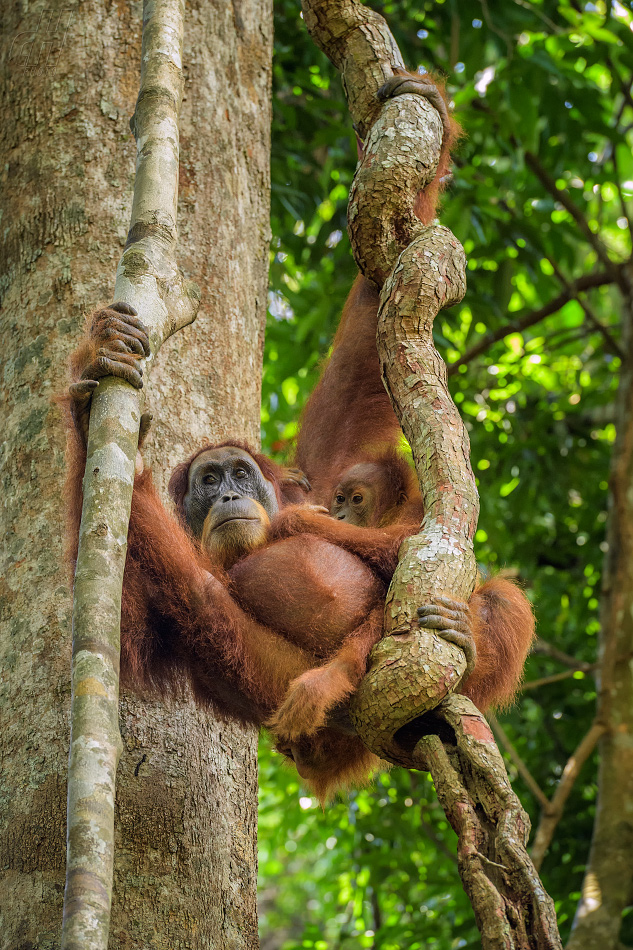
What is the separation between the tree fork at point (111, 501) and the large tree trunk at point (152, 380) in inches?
22.8

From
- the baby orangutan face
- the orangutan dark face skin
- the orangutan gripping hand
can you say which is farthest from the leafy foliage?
the orangutan gripping hand

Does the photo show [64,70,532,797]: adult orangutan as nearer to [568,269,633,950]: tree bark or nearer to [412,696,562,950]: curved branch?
[412,696,562,950]: curved branch

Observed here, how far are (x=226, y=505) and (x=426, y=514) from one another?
831 mm

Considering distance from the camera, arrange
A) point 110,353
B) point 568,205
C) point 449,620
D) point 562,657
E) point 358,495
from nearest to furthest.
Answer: point 449,620, point 110,353, point 358,495, point 562,657, point 568,205

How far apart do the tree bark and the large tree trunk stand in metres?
1.79

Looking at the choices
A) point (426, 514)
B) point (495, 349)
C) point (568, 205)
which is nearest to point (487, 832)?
point (426, 514)

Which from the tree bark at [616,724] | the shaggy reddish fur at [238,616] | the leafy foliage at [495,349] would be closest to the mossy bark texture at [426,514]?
the shaggy reddish fur at [238,616]

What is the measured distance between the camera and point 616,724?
425 centimetres

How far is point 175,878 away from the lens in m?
2.23

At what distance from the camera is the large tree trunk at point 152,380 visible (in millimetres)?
2225

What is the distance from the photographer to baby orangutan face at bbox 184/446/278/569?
2.67m

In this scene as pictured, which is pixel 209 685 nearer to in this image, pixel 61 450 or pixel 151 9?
pixel 61 450

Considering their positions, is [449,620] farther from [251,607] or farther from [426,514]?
[251,607]

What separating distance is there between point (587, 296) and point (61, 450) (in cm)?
432
